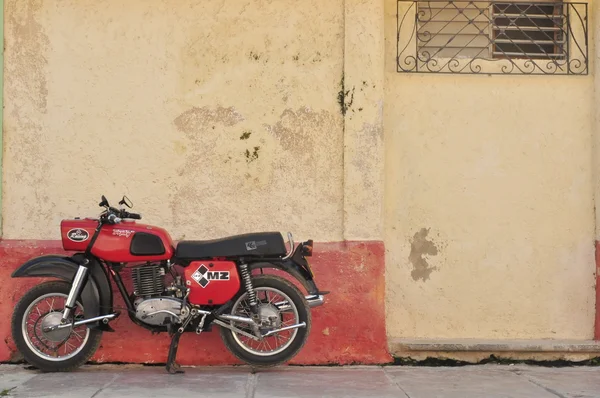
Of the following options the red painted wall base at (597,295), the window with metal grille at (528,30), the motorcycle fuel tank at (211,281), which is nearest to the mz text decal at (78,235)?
the motorcycle fuel tank at (211,281)

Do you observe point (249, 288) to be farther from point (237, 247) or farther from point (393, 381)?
point (393, 381)

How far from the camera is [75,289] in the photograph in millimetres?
6355

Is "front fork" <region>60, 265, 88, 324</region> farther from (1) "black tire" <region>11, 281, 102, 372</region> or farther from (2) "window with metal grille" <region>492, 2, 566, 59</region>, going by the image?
(2) "window with metal grille" <region>492, 2, 566, 59</region>

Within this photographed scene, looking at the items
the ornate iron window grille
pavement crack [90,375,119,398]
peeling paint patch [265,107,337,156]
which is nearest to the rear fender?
peeling paint patch [265,107,337,156]

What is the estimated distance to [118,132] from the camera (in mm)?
7039

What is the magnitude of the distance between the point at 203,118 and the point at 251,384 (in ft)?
7.50

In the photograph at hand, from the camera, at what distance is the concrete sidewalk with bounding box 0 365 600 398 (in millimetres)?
5824

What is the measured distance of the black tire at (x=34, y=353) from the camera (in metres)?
6.40

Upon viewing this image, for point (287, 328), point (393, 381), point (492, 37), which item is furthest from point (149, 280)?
point (492, 37)

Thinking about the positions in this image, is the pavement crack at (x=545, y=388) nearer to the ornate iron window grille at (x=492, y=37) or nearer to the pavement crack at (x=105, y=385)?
the ornate iron window grille at (x=492, y=37)

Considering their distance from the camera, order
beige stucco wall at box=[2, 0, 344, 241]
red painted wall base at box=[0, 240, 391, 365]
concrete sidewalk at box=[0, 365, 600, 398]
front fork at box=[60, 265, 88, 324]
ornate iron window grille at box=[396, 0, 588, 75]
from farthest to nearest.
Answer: ornate iron window grille at box=[396, 0, 588, 75] < beige stucco wall at box=[2, 0, 344, 241] < red painted wall base at box=[0, 240, 391, 365] < front fork at box=[60, 265, 88, 324] < concrete sidewalk at box=[0, 365, 600, 398]

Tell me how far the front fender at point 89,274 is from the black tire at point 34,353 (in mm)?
83

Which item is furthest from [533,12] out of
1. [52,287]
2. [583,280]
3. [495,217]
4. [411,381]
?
[52,287]

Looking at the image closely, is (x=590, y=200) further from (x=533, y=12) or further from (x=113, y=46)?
(x=113, y=46)
